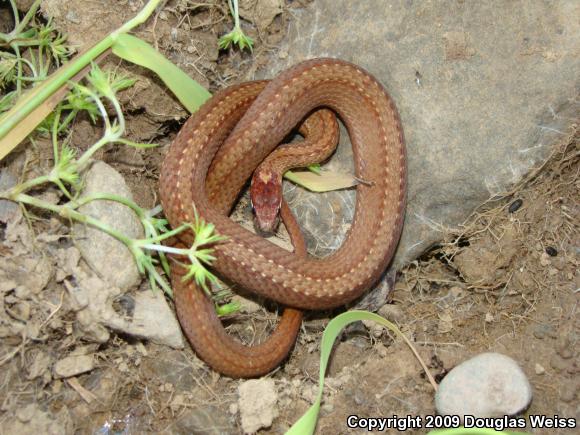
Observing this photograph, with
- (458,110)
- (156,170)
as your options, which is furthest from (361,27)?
(156,170)

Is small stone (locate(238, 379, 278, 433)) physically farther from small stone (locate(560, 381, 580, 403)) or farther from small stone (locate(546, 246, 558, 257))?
small stone (locate(546, 246, 558, 257))

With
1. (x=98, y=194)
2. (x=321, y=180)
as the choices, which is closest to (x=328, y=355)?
(x=321, y=180)

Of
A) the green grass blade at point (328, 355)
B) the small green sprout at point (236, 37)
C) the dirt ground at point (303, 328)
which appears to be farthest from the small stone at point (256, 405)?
the small green sprout at point (236, 37)

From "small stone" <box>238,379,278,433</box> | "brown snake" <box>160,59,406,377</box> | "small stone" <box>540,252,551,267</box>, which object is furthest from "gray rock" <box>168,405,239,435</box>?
"small stone" <box>540,252,551,267</box>

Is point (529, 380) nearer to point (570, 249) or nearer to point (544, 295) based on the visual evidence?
point (544, 295)

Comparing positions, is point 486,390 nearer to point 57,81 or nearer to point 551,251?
point 551,251

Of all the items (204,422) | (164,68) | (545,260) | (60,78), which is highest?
(60,78)
